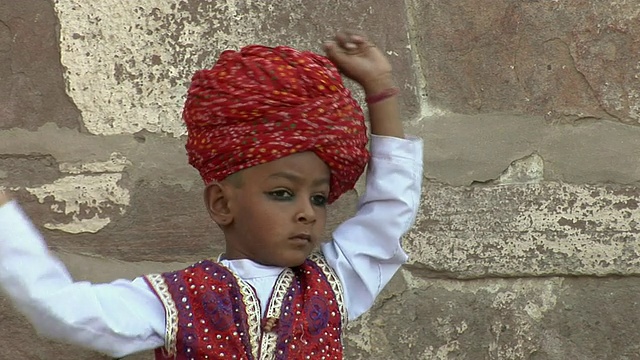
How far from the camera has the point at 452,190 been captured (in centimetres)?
267

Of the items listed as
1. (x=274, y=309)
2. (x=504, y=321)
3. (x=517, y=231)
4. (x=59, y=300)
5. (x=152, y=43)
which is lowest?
(x=504, y=321)

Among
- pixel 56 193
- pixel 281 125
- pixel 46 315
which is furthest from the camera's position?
pixel 56 193

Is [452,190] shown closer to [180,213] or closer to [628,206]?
[628,206]

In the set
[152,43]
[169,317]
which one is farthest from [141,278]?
[152,43]

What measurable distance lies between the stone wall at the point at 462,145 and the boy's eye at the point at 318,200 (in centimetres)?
64

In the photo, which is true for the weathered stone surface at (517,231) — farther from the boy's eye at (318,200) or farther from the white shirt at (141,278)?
the boy's eye at (318,200)

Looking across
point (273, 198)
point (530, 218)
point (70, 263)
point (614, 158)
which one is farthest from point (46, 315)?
point (614, 158)

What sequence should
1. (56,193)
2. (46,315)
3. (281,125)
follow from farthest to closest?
1. (56,193)
2. (281,125)
3. (46,315)

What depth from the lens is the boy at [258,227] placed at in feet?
6.13

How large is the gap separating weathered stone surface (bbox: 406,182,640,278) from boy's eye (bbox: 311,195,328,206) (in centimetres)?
70

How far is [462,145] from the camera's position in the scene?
2676 millimetres

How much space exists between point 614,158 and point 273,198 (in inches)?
43.0

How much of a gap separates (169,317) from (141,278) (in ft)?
0.30

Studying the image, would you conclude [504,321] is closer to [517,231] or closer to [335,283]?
[517,231]
